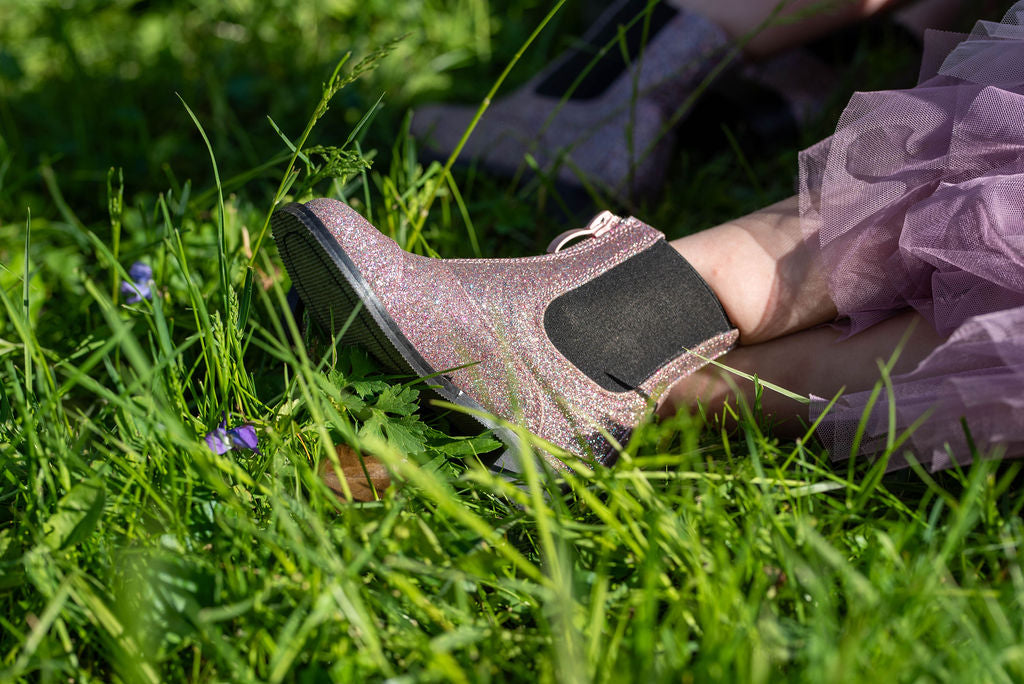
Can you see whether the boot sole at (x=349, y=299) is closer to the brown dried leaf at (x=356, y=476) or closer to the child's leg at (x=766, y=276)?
the brown dried leaf at (x=356, y=476)

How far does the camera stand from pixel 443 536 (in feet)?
2.39

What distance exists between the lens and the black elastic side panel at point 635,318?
94 centimetres

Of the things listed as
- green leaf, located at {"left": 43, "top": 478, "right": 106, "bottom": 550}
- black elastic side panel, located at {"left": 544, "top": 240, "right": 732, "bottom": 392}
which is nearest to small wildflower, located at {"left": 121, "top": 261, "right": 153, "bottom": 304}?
green leaf, located at {"left": 43, "top": 478, "right": 106, "bottom": 550}

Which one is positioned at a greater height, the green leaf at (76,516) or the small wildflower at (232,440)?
the green leaf at (76,516)

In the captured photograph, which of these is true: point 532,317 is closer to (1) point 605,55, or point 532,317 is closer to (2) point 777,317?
(2) point 777,317

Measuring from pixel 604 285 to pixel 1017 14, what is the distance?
1.87 feet

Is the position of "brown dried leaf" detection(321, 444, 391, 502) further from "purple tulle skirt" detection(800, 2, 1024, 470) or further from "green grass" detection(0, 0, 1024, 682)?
"purple tulle skirt" detection(800, 2, 1024, 470)

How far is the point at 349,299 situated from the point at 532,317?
21 cm

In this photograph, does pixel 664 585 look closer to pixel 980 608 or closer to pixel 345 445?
pixel 980 608

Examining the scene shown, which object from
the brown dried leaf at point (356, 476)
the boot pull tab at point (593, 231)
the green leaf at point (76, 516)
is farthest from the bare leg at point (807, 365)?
the green leaf at point (76, 516)

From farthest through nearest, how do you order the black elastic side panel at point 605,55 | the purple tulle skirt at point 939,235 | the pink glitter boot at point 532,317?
the black elastic side panel at point 605,55
the pink glitter boot at point 532,317
the purple tulle skirt at point 939,235

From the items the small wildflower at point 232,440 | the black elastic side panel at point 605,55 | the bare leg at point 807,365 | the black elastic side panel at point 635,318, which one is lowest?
the bare leg at point 807,365

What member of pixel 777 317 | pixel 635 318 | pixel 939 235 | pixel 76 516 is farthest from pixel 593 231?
pixel 76 516

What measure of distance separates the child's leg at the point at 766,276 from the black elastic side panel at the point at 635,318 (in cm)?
2
